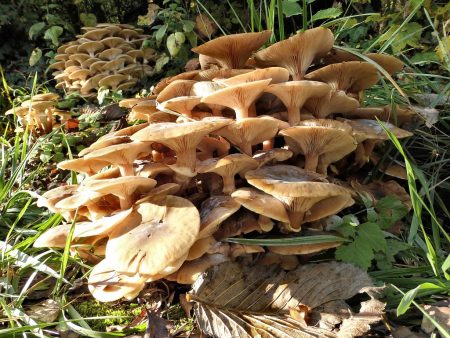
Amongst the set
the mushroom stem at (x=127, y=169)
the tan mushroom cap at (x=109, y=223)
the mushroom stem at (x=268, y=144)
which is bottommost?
the tan mushroom cap at (x=109, y=223)

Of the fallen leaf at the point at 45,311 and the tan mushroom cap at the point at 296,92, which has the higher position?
the tan mushroom cap at the point at 296,92

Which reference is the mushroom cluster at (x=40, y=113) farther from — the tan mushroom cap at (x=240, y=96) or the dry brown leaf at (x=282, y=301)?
the dry brown leaf at (x=282, y=301)

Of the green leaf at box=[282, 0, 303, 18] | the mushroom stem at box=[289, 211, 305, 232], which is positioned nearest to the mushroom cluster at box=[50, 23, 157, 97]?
the green leaf at box=[282, 0, 303, 18]

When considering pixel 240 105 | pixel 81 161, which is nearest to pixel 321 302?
pixel 240 105

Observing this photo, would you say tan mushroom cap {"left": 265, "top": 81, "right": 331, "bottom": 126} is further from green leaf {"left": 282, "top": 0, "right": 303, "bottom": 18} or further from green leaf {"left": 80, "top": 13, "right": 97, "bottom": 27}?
green leaf {"left": 80, "top": 13, "right": 97, "bottom": 27}

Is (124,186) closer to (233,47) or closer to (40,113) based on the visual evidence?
(233,47)

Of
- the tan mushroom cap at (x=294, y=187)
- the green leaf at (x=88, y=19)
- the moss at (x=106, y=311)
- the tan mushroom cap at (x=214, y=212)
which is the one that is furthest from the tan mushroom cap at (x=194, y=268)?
the green leaf at (x=88, y=19)

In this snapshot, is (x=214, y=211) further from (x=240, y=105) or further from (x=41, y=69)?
(x=41, y=69)
